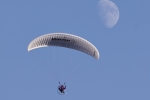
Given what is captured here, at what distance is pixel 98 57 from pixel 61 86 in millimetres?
6146

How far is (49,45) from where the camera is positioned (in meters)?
84.9

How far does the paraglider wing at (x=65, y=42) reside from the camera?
83750mm

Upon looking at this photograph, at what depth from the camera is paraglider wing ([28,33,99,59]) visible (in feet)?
275

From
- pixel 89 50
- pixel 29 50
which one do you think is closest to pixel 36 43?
pixel 29 50

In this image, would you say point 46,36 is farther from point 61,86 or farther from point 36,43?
point 61,86

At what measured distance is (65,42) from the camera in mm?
84875

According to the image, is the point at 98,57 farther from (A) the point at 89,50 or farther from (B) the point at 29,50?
(B) the point at 29,50

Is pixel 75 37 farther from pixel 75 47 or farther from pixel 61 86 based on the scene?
pixel 61 86

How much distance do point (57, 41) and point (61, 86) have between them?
6.28m

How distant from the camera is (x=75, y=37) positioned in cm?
8412

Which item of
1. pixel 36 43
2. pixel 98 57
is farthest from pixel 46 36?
pixel 98 57

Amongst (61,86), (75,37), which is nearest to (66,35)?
(75,37)

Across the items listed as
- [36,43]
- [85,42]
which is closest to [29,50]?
[36,43]

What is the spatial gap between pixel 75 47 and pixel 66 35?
2.32m
